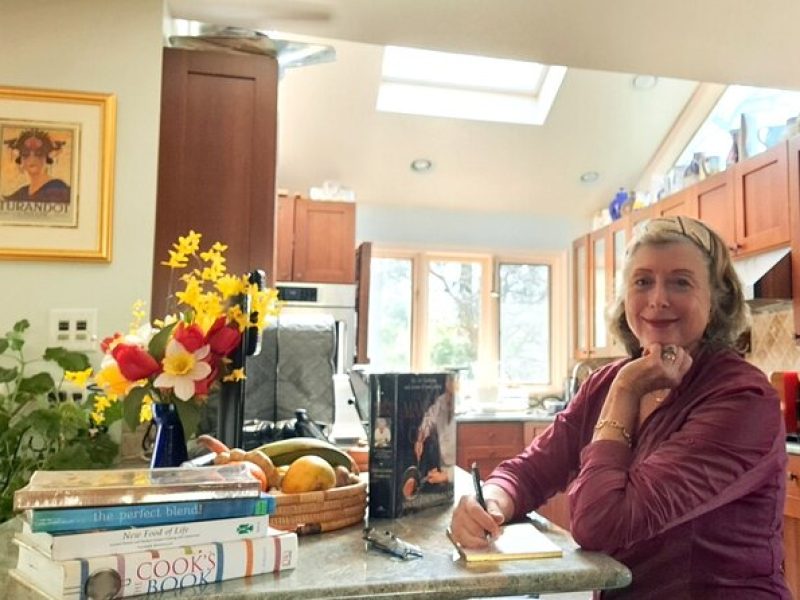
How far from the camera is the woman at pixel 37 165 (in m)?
1.97

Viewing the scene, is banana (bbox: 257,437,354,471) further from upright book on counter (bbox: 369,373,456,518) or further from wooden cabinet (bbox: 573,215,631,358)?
wooden cabinet (bbox: 573,215,631,358)

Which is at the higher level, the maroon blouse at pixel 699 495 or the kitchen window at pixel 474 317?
the kitchen window at pixel 474 317

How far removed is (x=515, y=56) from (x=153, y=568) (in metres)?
2.32

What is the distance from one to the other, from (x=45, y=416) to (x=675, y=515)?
1.53 metres

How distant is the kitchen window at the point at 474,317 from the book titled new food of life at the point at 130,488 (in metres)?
3.96

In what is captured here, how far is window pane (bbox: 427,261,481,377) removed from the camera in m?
5.05

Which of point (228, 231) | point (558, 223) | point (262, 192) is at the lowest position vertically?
point (228, 231)

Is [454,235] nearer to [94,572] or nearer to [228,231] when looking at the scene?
[228,231]

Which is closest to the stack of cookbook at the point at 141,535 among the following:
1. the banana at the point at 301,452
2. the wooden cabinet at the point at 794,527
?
the banana at the point at 301,452

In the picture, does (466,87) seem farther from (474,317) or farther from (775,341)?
(775,341)

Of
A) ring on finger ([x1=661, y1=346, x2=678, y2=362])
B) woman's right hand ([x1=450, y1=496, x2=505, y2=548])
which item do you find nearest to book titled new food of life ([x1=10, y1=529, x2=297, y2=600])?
woman's right hand ([x1=450, y1=496, x2=505, y2=548])

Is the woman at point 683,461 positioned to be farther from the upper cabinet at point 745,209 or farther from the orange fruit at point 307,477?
the upper cabinet at point 745,209

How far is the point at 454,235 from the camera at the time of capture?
200 inches

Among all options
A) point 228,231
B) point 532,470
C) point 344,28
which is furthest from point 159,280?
point 532,470
